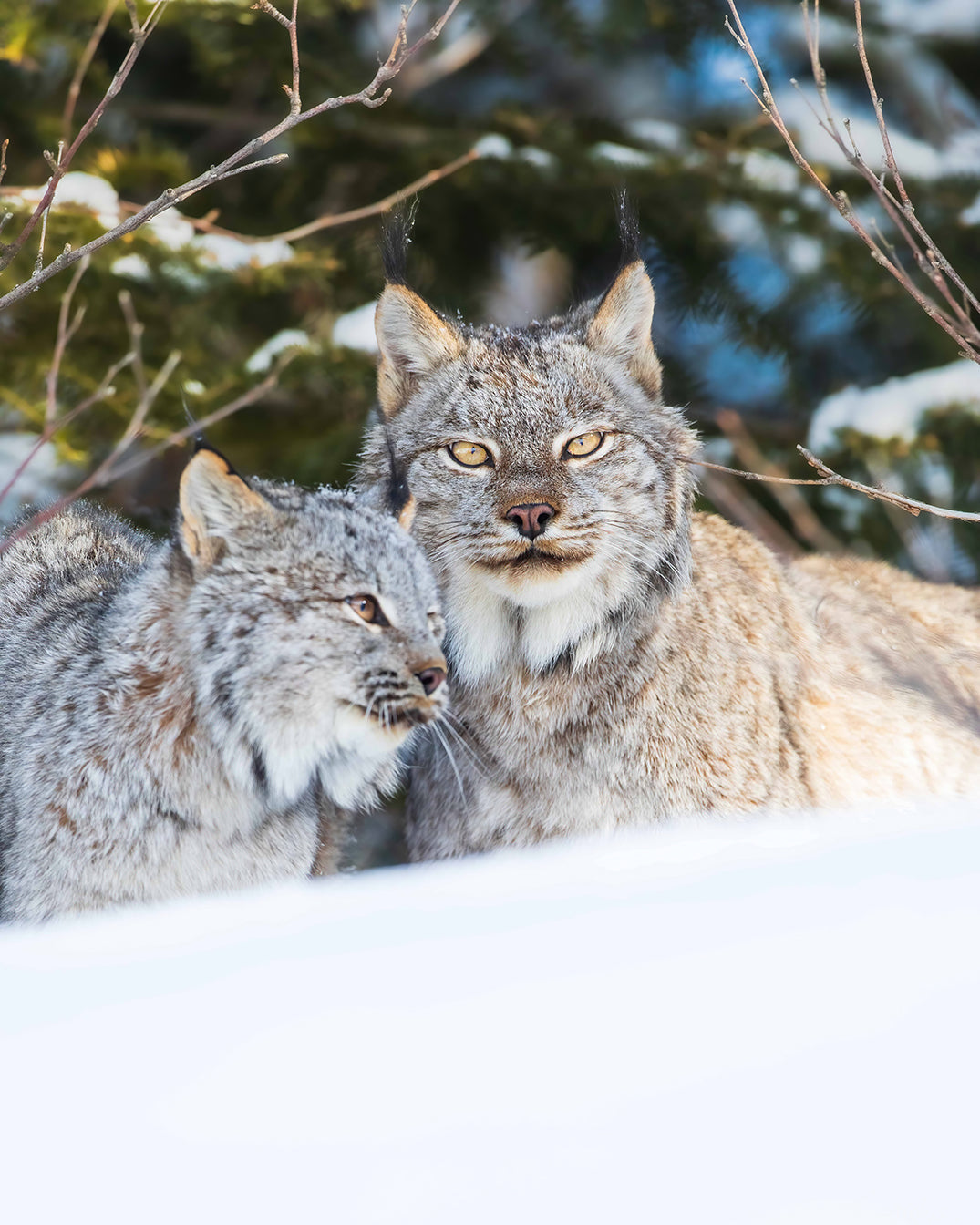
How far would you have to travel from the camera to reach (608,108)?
28.1 feet

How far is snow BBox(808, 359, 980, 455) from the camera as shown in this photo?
6.10 meters

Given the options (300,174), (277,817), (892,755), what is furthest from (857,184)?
(277,817)

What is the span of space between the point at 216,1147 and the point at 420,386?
8.67 ft

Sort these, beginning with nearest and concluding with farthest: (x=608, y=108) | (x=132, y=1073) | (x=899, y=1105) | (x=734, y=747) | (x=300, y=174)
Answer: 1. (x=899, y=1105)
2. (x=132, y=1073)
3. (x=734, y=747)
4. (x=300, y=174)
5. (x=608, y=108)

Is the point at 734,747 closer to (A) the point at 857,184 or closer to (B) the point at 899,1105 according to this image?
(B) the point at 899,1105

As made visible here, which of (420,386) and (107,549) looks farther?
(107,549)

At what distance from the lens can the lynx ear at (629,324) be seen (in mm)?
3854

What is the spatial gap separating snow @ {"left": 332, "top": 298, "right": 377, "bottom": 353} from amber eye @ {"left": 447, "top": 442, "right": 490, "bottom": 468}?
83.1 inches

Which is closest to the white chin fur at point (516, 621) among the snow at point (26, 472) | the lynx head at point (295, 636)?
the lynx head at point (295, 636)

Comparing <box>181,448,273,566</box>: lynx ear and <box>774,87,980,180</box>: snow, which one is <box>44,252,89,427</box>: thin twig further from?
<box>774,87,980,180</box>: snow

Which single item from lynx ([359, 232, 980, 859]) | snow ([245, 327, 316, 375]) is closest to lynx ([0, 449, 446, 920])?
lynx ([359, 232, 980, 859])

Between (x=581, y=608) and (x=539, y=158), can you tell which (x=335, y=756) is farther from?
(x=539, y=158)

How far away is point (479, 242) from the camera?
733 cm

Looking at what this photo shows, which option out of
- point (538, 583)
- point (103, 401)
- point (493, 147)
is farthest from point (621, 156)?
point (538, 583)
